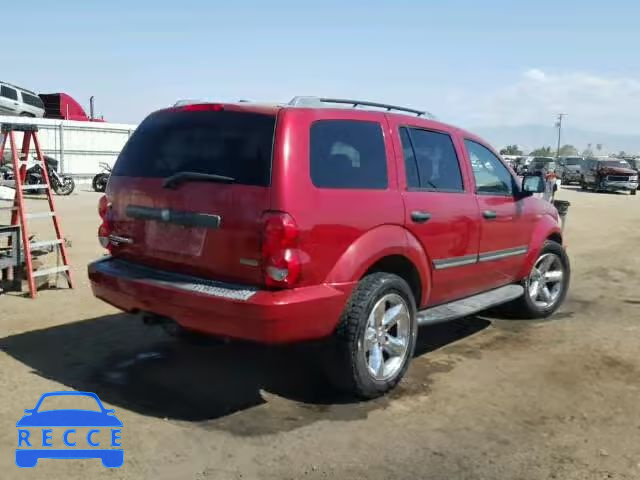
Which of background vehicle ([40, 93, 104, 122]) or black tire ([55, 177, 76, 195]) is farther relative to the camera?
background vehicle ([40, 93, 104, 122])

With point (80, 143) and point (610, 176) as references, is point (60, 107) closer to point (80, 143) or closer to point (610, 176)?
point (80, 143)

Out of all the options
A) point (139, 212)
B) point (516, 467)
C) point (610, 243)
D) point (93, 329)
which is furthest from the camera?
point (610, 243)

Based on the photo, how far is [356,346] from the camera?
4168 mm

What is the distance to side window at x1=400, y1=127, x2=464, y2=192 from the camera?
485 centimetres

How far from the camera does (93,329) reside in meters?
5.90

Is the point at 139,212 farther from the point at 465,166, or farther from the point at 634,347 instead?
the point at 634,347

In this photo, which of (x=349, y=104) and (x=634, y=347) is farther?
(x=634, y=347)

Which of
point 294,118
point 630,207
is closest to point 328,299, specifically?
point 294,118

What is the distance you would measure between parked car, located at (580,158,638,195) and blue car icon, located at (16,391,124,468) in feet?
106

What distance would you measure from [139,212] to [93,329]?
1.97m

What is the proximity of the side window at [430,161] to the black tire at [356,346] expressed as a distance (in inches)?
34.6

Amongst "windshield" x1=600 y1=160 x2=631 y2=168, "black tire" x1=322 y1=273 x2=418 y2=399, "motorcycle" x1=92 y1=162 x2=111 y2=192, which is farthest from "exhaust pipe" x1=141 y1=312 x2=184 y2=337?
"windshield" x1=600 y1=160 x2=631 y2=168

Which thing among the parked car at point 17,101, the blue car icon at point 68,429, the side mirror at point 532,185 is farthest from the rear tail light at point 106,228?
the parked car at point 17,101

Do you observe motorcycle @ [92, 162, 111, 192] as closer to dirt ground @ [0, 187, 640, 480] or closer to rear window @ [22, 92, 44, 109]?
rear window @ [22, 92, 44, 109]
